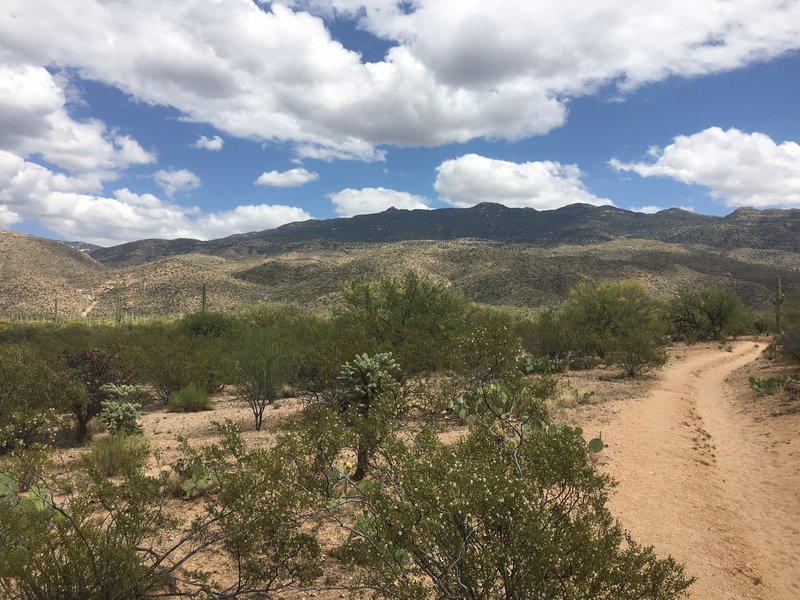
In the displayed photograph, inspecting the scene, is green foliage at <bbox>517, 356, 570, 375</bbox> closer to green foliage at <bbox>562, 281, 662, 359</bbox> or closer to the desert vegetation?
green foliage at <bbox>562, 281, 662, 359</bbox>

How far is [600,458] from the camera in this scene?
36.6 ft

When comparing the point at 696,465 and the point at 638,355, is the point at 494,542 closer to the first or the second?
the point at 696,465

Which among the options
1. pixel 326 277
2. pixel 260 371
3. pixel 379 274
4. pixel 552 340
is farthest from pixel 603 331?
pixel 326 277

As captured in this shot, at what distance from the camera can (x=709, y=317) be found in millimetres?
40906

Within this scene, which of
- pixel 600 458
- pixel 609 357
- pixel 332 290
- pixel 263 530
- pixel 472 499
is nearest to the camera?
pixel 472 499

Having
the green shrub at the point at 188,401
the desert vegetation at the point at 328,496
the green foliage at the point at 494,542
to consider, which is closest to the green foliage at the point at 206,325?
the green shrub at the point at 188,401

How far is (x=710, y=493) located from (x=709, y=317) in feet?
121

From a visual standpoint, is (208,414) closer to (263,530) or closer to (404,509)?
(263,530)

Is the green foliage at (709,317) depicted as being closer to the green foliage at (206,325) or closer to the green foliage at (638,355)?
the green foliage at (638,355)

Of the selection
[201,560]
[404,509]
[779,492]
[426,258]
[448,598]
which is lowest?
[779,492]

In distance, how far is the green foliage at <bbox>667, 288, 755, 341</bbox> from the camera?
133 ft

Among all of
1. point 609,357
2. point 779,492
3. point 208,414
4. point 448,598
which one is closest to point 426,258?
point 609,357

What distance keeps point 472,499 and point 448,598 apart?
1013 millimetres

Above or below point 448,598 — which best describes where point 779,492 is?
below
